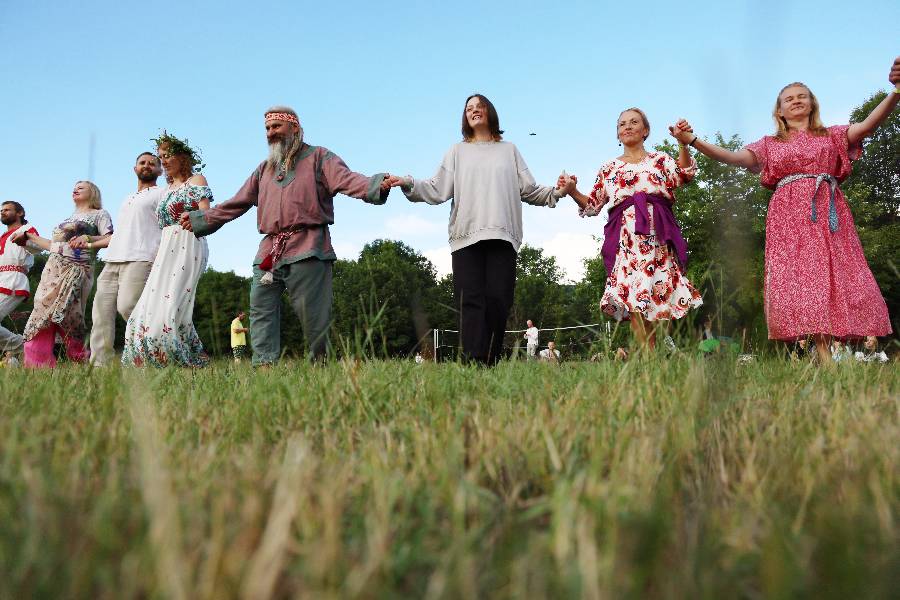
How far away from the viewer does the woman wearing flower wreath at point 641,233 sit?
553cm

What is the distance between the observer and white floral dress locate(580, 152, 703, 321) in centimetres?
552

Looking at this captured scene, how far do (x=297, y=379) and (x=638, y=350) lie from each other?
1373 mm

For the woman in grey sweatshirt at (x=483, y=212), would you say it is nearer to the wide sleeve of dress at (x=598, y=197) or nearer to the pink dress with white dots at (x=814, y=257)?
the wide sleeve of dress at (x=598, y=197)

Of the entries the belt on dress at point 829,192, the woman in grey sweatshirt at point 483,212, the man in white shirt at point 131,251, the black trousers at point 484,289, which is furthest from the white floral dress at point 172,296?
the belt on dress at point 829,192

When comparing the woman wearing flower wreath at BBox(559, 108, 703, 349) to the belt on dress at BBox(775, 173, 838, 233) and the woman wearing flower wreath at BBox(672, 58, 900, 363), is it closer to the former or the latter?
the woman wearing flower wreath at BBox(672, 58, 900, 363)

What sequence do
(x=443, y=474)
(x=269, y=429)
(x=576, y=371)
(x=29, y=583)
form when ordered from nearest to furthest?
1. (x=29, y=583)
2. (x=443, y=474)
3. (x=269, y=429)
4. (x=576, y=371)

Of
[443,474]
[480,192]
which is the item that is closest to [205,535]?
[443,474]

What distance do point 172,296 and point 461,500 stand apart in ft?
21.4

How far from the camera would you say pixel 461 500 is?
3.16ft

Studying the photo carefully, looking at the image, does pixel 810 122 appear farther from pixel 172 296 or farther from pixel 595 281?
pixel 595 281

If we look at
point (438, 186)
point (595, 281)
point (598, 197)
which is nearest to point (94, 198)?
point (438, 186)

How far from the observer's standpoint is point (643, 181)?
564 cm

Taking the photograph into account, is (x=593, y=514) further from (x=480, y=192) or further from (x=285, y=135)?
(x=285, y=135)

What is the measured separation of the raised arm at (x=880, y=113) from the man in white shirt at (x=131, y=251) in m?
6.40
